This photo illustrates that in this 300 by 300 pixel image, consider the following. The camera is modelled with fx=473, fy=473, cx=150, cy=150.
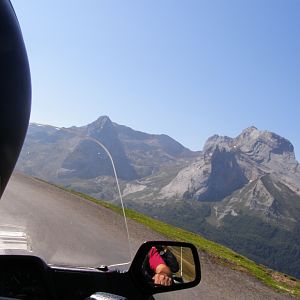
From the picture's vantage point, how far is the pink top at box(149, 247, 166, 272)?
344 centimetres

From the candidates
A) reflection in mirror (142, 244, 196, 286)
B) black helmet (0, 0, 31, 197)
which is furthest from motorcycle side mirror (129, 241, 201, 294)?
black helmet (0, 0, 31, 197)

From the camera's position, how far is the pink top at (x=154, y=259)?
11.3 feet

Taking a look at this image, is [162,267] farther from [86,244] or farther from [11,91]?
[86,244]

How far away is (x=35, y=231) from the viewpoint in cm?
1060

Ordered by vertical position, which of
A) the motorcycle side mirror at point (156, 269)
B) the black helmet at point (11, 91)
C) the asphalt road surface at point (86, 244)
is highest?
the black helmet at point (11, 91)

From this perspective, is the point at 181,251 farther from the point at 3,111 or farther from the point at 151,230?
the point at 151,230

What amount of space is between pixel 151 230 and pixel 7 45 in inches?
796

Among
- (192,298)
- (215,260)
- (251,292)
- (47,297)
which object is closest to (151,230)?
(215,260)

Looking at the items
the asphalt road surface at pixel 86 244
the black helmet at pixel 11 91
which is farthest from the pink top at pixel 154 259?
the asphalt road surface at pixel 86 244

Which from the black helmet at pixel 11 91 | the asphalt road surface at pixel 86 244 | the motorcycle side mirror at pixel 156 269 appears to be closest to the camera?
the black helmet at pixel 11 91

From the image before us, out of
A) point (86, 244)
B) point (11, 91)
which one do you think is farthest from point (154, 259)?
point (86, 244)

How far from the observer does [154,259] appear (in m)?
3.47

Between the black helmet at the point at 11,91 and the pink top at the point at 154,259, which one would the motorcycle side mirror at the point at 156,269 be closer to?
the pink top at the point at 154,259

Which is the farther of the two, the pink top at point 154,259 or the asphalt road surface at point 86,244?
the asphalt road surface at point 86,244
